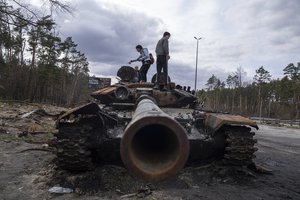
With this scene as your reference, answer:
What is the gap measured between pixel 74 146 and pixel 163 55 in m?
3.74

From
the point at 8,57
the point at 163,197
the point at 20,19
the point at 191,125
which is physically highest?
the point at 8,57

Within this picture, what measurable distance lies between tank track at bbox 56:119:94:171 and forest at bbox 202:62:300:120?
62014mm

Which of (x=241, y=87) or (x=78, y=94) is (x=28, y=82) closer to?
(x=78, y=94)

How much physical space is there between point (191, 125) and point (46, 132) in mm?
7735

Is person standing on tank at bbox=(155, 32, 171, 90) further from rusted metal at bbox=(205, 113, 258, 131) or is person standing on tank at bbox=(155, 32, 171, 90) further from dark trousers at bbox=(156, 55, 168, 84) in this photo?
rusted metal at bbox=(205, 113, 258, 131)

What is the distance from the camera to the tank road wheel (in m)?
7.69

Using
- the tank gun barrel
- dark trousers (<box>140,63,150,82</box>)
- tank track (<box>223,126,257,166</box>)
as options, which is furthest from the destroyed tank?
the tank gun barrel

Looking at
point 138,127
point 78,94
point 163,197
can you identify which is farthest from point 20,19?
point 78,94

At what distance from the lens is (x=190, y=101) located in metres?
10.3

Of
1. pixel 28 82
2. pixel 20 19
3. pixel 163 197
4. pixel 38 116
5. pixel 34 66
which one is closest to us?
pixel 163 197

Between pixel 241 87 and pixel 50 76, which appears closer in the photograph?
pixel 50 76

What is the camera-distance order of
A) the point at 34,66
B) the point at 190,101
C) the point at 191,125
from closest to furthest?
the point at 191,125 → the point at 190,101 → the point at 34,66

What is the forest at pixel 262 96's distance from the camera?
74812 mm

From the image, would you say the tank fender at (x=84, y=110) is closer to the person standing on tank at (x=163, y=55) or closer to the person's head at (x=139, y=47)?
the person standing on tank at (x=163, y=55)
